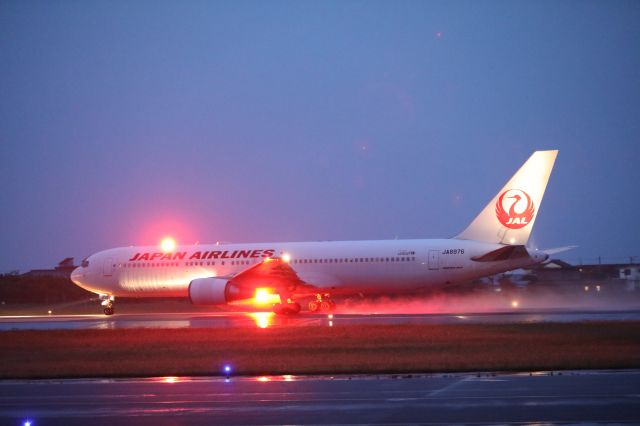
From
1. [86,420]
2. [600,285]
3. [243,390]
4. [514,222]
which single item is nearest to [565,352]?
[243,390]

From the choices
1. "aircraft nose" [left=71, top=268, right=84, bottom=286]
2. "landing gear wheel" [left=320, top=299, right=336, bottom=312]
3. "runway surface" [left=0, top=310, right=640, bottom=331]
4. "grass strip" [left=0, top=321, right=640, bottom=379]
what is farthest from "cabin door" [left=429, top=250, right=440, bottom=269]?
"aircraft nose" [left=71, top=268, right=84, bottom=286]

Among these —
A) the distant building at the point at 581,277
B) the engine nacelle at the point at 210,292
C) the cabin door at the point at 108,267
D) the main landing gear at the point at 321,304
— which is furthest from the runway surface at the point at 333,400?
the distant building at the point at 581,277

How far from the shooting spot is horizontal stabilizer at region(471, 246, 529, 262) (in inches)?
1132

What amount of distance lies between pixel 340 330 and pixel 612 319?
834cm

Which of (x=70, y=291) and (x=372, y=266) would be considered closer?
(x=372, y=266)

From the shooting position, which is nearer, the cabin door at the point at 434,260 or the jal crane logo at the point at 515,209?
the jal crane logo at the point at 515,209

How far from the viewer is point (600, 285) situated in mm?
47188

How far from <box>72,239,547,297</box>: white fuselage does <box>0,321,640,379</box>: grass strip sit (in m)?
7.63

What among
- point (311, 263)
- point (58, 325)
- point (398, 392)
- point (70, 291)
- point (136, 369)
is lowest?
point (398, 392)

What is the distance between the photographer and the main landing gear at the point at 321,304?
108 ft

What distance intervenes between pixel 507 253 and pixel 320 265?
7389 mm

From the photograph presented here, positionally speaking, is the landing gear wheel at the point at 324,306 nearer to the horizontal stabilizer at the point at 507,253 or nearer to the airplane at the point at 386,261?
the airplane at the point at 386,261

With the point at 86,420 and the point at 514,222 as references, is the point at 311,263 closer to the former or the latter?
the point at 514,222

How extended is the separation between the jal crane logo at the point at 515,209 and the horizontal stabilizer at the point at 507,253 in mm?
1502
